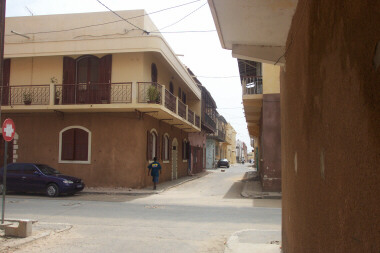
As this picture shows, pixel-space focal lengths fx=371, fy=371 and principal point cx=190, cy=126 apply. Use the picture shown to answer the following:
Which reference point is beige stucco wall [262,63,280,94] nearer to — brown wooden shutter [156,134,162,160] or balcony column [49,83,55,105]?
brown wooden shutter [156,134,162,160]

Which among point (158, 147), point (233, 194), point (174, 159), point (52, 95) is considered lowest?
point (233, 194)

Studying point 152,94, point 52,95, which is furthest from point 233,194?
point 52,95

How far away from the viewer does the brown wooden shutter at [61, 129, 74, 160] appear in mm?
19572

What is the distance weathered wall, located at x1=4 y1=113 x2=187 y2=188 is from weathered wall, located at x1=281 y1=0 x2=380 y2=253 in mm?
15612

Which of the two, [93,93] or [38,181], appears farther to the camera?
[93,93]

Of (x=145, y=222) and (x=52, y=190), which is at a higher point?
(x=52, y=190)

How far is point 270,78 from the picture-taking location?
1728 centimetres

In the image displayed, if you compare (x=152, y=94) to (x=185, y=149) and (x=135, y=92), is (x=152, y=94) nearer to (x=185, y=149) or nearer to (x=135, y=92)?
(x=135, y=92)

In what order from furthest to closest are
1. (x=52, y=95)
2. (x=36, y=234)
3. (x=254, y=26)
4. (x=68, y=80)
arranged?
(x=68, y=80)
(x=52, y=95)
(x=36, y=234)
(x=254, y=26)

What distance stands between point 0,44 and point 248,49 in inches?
210

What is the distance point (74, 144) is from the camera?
1961 cm

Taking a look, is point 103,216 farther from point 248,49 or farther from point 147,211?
point 248,49

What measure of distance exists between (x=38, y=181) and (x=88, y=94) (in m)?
5.39

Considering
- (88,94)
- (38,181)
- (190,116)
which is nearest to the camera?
(38,181)
